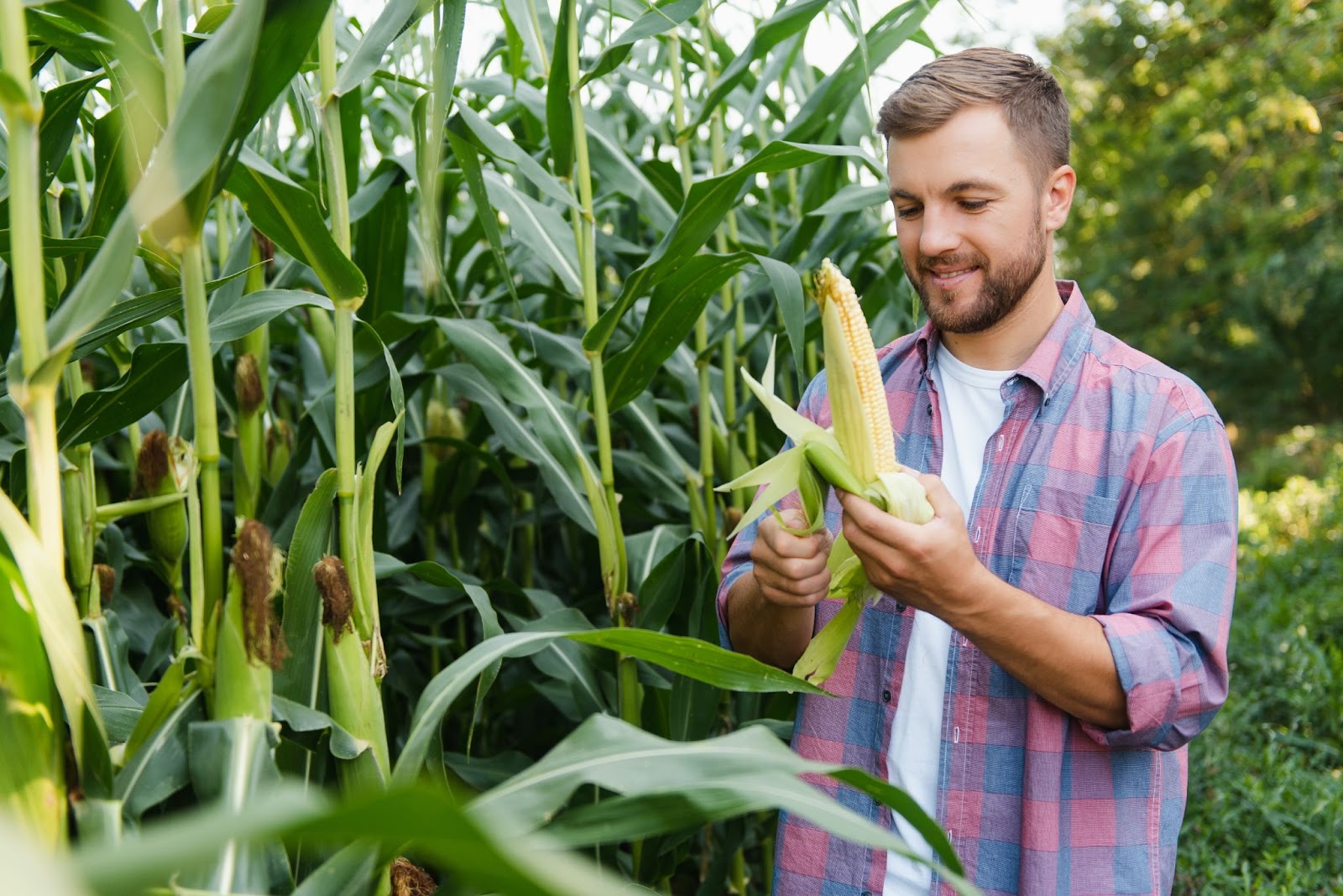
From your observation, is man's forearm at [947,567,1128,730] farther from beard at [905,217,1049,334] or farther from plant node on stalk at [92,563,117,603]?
plant node on stalk at [92,563,117,603]

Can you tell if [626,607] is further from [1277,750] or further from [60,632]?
[1277,750]

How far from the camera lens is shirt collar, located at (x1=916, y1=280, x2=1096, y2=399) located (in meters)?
1.47

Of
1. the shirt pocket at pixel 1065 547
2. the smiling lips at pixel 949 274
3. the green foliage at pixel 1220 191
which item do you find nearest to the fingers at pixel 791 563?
the shirt pocket at pixel 1065 547

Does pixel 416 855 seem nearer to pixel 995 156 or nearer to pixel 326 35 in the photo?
pixel 326 35

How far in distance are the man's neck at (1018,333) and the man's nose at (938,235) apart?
15 cm

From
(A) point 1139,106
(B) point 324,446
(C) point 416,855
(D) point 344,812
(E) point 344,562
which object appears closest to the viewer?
(D) point 344,812

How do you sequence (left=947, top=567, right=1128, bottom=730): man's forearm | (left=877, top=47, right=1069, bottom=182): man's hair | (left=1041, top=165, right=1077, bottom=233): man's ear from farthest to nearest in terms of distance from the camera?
(left=1041, top=165, right=1077, bottom=233): man's ear, (left=877, top=47, right=1069, bottom=182): man's hair, (left=947, top=567, right=1128, bottom=730): man's forearm

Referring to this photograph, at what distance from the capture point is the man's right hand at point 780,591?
133 cm

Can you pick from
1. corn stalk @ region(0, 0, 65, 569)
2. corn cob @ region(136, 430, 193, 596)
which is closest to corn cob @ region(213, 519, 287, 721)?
corn stalk @ region(0, 0, 65, 569)

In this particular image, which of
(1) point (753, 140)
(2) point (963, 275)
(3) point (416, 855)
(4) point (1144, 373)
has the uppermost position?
(1) point (753, 140)

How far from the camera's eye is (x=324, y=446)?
1859mm

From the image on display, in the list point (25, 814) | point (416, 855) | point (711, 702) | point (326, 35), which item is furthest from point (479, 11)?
point (25, 814)

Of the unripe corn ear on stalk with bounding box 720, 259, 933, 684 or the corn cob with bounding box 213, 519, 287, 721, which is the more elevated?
the unripe corn ear on stalk with bounding box 720, 259, 933, 684

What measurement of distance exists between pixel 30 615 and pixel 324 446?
3.62 ft
